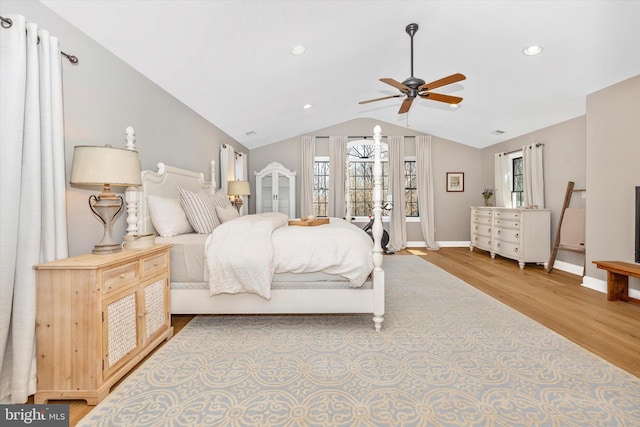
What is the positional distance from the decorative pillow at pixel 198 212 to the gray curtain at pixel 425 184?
5.06 m

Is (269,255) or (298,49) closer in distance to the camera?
(269,255)

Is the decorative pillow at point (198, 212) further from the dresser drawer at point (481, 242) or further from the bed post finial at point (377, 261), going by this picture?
the dresser drawer at point (481, 242)

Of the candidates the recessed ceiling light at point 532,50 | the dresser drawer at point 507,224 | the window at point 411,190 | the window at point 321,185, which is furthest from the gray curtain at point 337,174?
the recessed ceiling light at point 532,50

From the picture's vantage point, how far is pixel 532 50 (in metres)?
3.13

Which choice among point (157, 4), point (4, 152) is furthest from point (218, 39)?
point (4, 152)

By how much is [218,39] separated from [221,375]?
108 inches

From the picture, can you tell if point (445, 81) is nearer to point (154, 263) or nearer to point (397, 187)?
point (154, 263)

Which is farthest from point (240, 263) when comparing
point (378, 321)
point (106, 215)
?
point (378, 321)

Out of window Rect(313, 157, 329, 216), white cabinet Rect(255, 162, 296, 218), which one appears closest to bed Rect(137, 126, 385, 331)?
white cabinet Rect(255, 162, 296, 218)

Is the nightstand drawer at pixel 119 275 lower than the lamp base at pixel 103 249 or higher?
lower

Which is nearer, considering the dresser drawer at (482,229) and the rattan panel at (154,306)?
the rattan panel at (154,306)

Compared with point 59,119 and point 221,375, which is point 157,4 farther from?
point 221,375

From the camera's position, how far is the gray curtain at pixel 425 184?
6777 millimetres

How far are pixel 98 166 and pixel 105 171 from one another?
0.15ft
